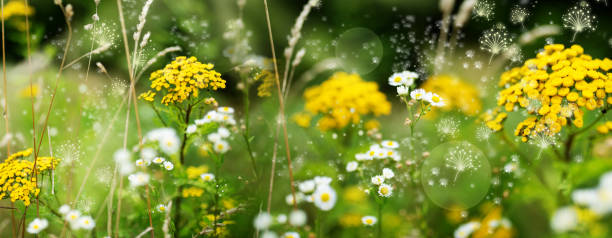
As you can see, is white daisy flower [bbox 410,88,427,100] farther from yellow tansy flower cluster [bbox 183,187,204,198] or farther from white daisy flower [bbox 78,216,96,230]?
white daisy flower [bbox 78,216,96,230]

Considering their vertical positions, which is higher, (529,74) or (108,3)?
(108,3)

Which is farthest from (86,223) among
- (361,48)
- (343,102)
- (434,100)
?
(361,48)

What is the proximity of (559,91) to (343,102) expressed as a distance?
67 cm

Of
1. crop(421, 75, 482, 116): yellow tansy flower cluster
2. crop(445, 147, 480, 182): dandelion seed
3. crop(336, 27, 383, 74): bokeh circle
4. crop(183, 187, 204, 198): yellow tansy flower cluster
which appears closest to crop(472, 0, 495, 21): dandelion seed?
crop(421, 75, 482, 116): yellow tansy flower cluster

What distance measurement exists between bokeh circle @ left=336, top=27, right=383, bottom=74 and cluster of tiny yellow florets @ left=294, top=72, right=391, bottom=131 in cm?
116

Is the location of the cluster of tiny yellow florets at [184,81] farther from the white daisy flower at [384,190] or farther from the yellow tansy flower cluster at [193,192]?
the white daisy flower at [384,190]

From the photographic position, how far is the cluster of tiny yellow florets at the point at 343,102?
4.65 ft

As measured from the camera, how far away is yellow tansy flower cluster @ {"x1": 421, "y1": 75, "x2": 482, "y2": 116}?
1.36 metres

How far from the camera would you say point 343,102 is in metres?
1.42

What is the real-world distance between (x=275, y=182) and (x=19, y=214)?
0.72m

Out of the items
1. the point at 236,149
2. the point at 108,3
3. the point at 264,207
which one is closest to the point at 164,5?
the point at 108,3

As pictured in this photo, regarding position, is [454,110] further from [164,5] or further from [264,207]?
[164,5]

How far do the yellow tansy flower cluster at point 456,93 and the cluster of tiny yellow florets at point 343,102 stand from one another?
0.65 feet

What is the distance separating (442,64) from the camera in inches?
47.8
